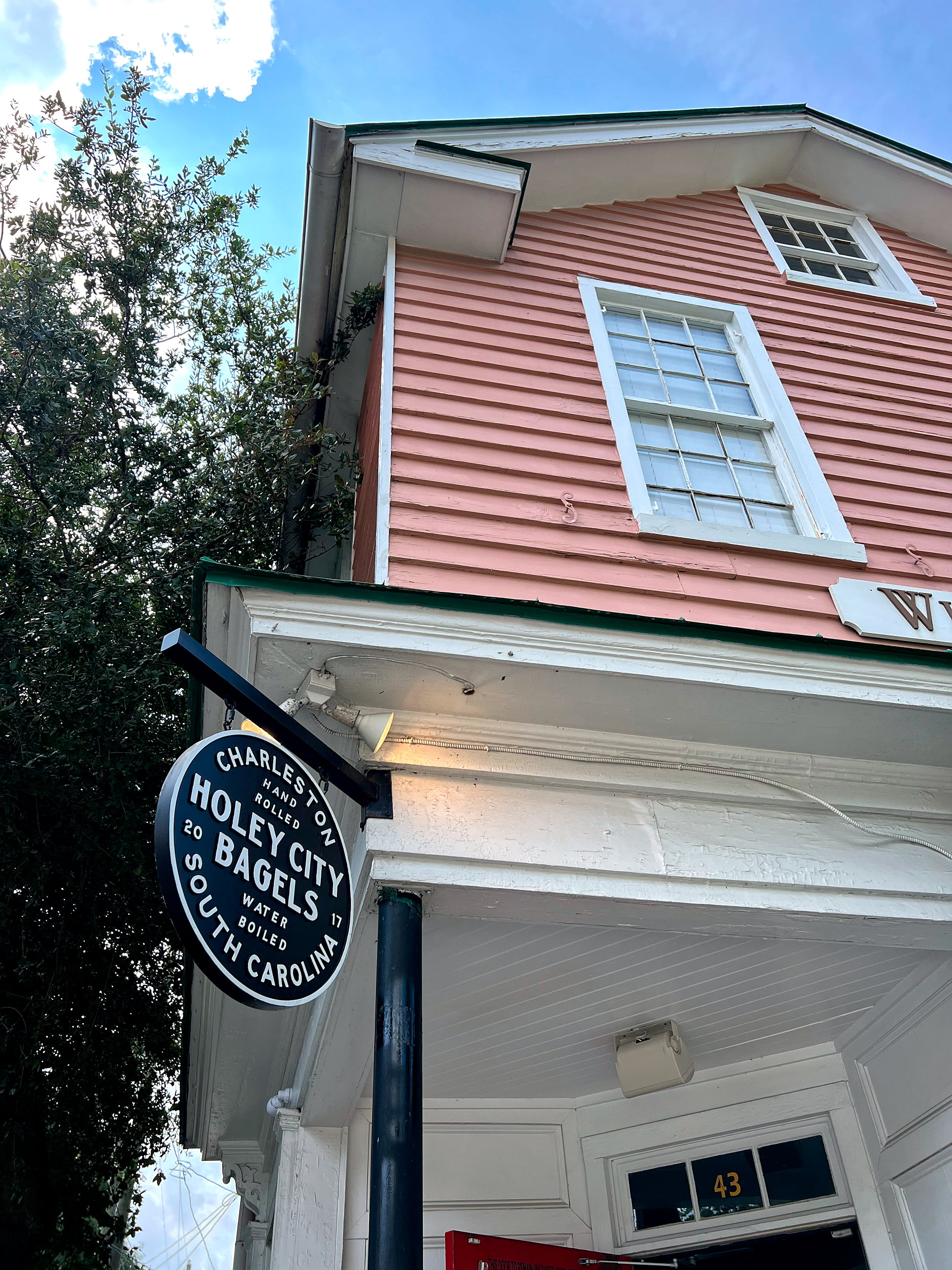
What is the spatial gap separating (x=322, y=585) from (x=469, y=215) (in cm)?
362

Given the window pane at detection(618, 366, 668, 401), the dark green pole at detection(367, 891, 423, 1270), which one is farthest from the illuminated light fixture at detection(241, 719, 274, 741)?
the window pane at detection(618, 366, 668, 401)

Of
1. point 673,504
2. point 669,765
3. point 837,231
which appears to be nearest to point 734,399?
point 673,504

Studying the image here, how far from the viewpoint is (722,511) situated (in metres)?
5.10

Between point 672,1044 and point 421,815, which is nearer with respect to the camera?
point 421,815

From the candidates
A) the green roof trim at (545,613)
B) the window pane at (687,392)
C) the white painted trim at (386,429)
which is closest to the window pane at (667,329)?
the window pane at (687,392)

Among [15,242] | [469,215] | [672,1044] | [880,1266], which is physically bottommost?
[880,1266]

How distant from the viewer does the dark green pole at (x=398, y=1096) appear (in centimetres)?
239

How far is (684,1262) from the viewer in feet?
14.4

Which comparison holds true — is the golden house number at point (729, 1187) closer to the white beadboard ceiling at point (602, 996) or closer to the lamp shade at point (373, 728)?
the white beadboard ceiling at point (602, 996)

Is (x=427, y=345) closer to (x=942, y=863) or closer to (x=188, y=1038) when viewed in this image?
(x=942, y=863)

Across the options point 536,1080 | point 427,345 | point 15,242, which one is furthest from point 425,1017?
point 15,242

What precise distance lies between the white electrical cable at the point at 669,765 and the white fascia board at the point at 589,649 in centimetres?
39

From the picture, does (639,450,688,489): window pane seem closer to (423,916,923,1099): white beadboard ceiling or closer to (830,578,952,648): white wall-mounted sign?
(830,578,952,648): white wall-mounted sign

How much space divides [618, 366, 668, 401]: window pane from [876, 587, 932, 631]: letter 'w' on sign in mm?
1860
